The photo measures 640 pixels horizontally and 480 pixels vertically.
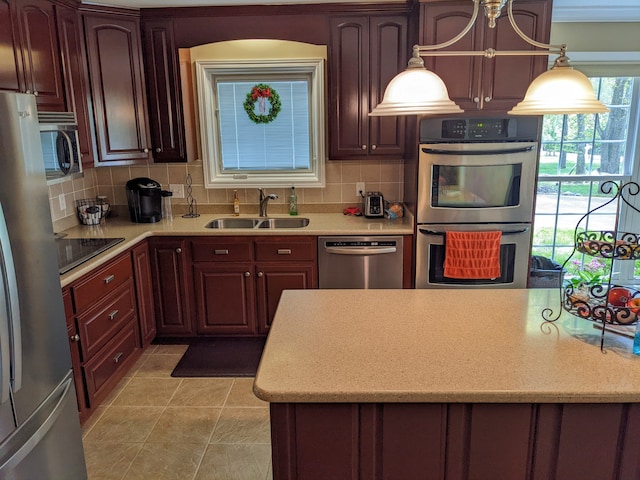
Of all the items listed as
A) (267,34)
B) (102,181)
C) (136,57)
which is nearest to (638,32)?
(267,34)

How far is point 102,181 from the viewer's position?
3756 mm

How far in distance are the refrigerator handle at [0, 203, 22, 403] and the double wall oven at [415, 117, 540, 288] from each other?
7.65ft

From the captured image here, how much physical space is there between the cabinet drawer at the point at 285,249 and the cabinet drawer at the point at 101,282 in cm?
84

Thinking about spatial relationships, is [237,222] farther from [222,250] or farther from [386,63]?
[386,63]

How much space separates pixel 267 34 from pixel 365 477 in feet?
9.42

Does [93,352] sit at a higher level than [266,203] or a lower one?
lower

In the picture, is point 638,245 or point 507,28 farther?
point 507,28

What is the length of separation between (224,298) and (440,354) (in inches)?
86.4

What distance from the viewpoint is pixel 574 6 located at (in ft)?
10.8

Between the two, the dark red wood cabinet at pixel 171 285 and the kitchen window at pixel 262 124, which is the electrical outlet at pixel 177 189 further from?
the dark red wood cabinet at pixel 171 285

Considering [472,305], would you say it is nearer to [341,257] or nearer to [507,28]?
[341,257]

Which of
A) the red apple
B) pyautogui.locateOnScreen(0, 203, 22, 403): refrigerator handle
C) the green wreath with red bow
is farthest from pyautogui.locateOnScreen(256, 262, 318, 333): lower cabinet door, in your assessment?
the red apple

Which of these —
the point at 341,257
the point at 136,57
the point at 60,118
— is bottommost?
the point at 341,257

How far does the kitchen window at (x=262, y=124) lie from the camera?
11.6ft
